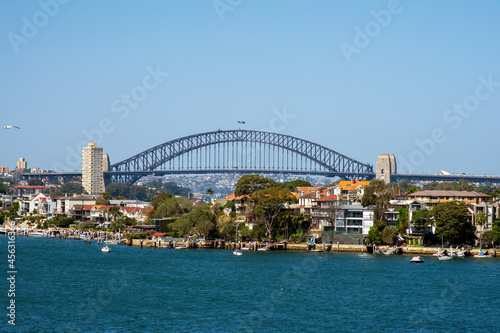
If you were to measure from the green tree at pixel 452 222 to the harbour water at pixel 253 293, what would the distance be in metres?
4.18

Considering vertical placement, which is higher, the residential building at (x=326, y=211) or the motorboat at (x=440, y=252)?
the residential building at (x=326, y=211)

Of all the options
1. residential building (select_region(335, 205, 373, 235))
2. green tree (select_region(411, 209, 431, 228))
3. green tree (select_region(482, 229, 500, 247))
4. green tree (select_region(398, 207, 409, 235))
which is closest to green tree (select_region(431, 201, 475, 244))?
green tree (select_region(411, 209, 431, 228))

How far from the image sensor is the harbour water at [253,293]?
31.8m

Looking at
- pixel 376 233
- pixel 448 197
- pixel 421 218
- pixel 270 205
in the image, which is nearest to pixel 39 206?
pixel 270 205

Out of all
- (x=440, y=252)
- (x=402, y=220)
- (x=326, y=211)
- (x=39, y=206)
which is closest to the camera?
(x=440, y=252)

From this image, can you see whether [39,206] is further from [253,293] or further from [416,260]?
[253,293]

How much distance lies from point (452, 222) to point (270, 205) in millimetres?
15083

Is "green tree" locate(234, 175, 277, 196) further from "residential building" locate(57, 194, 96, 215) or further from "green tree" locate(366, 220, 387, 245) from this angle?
"residential building" locate(57, 194, 96, 215)

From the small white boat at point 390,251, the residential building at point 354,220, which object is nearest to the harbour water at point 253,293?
the small white boat at point 390,251

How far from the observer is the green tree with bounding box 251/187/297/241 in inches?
2525

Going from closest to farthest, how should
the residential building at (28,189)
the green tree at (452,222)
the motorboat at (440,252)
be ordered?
the motorboat at (440,252)
the green tree at (452,222)
the residential building at (28,189)

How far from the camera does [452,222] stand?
57688 mm

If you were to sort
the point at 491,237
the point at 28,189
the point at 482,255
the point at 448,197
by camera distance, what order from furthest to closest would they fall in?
the point at 28,189 → the point at 448,197 → the point at 491,237 → the point at 482,255

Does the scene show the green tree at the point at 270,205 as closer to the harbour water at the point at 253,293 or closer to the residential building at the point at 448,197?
the harbour water at the point at 253,293
